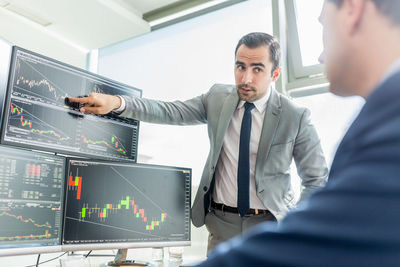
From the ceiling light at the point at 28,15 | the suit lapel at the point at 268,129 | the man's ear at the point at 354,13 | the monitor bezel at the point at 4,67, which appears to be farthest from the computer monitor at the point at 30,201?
the ceiling light at the point at 28,15

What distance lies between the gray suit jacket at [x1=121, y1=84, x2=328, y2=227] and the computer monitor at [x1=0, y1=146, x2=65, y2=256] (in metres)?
0.45

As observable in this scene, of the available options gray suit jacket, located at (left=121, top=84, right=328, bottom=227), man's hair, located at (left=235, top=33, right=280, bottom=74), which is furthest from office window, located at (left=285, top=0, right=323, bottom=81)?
gray suit jacket, located at (left=121, top=84, right=328, bottom=227)

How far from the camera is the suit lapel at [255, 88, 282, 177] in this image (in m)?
1.71

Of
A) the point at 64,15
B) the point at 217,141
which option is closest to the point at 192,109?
the point at 217,141

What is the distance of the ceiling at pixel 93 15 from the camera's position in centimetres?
296

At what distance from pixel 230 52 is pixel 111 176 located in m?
1.69

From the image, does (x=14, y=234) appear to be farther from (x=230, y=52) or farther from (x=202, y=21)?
(x=202, y=21)

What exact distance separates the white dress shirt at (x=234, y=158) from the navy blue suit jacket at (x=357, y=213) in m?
1.38

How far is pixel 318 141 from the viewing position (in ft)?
5.79

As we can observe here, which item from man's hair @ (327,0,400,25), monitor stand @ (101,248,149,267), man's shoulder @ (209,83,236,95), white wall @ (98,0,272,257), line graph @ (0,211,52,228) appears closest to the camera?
man's hair @ (327,0,400,25)

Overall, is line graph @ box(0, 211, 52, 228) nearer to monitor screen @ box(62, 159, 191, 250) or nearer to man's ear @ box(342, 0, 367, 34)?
monitor screen @ box(62, 159, 191, 250)

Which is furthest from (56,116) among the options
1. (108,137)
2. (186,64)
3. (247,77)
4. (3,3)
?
(3,3)

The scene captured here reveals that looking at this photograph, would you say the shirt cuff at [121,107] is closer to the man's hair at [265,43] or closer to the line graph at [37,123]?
the line graph at [37,123]

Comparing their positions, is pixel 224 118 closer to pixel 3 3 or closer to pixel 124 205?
pixel 124 205
